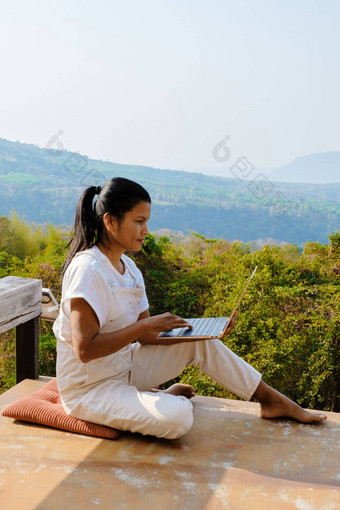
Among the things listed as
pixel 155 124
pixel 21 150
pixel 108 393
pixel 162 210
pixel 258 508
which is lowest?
pixel 258 508

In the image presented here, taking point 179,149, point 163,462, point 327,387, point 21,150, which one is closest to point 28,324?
point 163,462

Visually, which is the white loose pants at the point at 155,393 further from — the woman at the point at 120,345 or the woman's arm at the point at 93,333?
the woman's arm at the point at 93,333

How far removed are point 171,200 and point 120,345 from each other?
23.2 feet

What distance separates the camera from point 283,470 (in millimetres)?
1557

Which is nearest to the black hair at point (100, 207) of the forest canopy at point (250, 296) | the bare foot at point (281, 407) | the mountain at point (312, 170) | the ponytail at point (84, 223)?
the ponytail at point (84, 223)

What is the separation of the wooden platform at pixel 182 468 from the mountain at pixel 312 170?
428 inches

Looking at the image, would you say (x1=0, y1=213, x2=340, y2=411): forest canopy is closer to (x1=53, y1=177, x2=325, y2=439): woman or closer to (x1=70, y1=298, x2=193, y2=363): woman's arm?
(x1=53, y1=177, x2=325, y2=439): woman

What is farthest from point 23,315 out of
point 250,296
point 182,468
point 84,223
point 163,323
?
point 250,296

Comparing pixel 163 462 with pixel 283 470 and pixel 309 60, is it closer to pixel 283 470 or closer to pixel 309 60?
pixel 283 470

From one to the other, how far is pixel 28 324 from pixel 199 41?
1048 centimetres

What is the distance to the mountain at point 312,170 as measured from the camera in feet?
43.2

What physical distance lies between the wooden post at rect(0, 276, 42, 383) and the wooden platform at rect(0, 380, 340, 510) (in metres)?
0.40

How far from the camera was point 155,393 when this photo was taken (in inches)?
66.9

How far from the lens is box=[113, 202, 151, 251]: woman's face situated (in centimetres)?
169
